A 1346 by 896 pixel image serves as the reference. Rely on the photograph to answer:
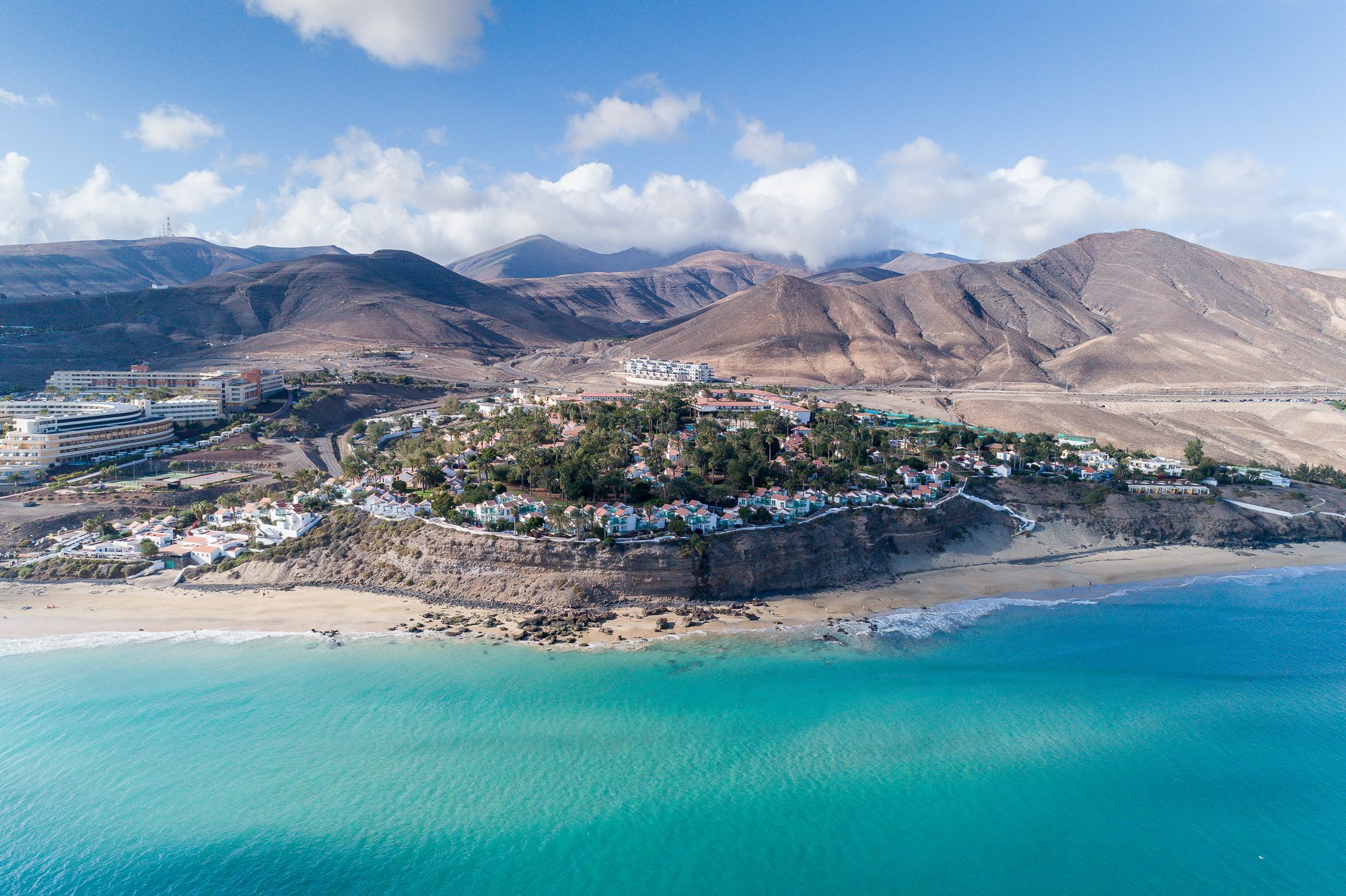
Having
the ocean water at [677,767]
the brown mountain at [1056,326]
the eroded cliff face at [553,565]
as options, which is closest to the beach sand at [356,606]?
the eroded cliff face at [553,565]

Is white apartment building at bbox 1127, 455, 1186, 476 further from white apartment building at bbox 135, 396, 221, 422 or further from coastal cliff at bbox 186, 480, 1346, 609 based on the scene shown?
white apartment building at bbox 135, 396, 221, 422

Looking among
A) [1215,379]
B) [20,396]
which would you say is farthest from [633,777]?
[1215,379]

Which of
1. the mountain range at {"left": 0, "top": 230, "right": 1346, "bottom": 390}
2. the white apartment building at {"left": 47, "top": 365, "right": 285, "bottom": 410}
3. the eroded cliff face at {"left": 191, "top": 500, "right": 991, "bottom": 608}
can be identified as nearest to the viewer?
the eroded cliff face at {"left": 191, "top": 500, "right": 991, "bottom": 608}

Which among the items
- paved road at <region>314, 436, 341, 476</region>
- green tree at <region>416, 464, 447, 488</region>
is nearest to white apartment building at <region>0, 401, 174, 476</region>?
paved road at <region>314, 436, 341, 476</region>

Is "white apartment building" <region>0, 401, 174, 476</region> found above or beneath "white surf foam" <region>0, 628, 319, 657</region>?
above

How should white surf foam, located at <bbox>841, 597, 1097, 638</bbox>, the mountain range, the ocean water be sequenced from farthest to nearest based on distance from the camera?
the mountain range < white surf foam, located at <bbox>841, 597, 1097, 638</bbox> < the ocean water

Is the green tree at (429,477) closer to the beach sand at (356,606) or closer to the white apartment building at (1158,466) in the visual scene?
the beach sand at (356,606)
